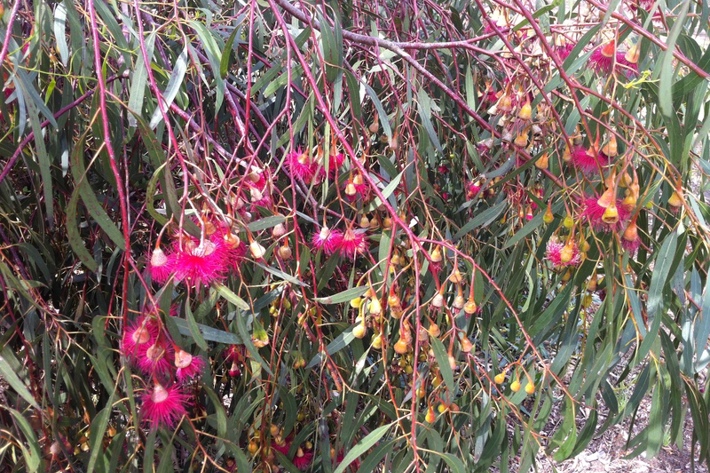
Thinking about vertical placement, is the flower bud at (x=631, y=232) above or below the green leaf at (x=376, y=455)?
above

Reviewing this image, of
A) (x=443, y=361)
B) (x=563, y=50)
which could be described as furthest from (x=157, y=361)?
(x=563, y=50)

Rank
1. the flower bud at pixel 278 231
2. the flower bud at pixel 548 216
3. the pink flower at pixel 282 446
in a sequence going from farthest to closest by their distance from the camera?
the pink flower at pixel 282 446 < the flower bud at pixel 548 216 < the flower bud at pixel 278 231

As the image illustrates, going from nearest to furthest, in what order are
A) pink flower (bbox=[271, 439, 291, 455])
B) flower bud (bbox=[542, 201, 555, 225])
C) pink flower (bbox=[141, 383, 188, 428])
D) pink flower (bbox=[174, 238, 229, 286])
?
pink flower (bbox=[174, 238, 229, 286]) < pink flower (bbox=[141, 383, 188, 428]) < flower bud (bbox=[542, 201, 555, 225]) < pink flower (bbox=[271, 439, 291, 455])

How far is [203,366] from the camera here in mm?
772

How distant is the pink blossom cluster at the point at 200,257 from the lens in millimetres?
568

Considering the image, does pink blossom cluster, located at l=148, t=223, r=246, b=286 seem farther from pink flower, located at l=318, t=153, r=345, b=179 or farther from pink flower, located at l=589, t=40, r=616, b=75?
pink flower, located at l=589, t=40, r=616, b=75

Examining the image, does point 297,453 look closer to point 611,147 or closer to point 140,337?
point 140,337

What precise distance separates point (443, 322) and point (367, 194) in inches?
13.4

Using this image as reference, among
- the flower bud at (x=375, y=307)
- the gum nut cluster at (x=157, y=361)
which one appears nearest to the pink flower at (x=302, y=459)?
the gum nut cluster at (x=157, y=361)

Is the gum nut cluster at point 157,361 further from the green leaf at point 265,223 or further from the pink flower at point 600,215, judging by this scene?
the pink flower at point 600,215

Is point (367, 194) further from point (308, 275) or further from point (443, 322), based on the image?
point (443, 322)

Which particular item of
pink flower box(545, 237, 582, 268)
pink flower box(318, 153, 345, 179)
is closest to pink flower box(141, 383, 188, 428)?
pink flower box(318, 153, 345, 179)

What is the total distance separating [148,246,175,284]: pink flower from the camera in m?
0.58

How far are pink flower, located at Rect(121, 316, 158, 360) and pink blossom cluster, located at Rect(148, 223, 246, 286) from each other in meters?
0.06
